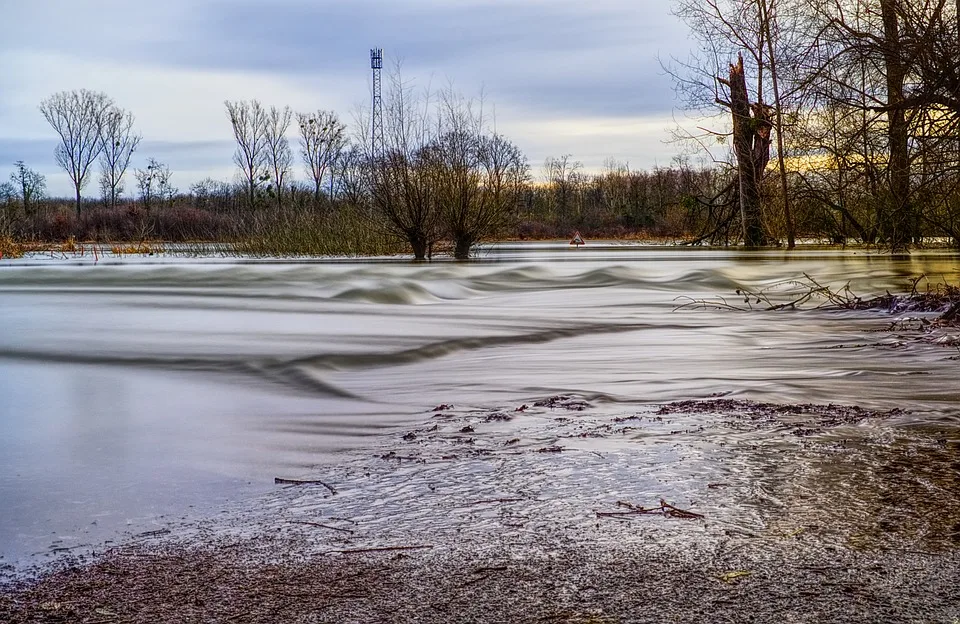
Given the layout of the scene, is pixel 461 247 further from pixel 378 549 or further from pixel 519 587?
pixel 519 587

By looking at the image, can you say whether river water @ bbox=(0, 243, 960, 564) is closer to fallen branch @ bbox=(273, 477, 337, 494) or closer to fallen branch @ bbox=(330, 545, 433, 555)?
fallen branch @ bbox=(273, 477, 337, 494)

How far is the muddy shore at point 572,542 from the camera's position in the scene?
8.35 ft

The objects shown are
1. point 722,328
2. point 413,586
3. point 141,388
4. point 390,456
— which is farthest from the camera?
point 722,328

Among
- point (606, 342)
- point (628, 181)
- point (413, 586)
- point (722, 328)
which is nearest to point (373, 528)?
point (413, 586)

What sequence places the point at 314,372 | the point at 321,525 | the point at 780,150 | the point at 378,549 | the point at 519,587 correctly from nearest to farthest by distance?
the point at 519,587
the point at 378,549
the point at 321,525
the point at 314,372
the point at 780,150

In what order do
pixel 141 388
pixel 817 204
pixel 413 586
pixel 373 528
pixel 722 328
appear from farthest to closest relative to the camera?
pixel 817 204, pixel 722 328, pixel 141 388, pixel 373 528, pixel 413 586

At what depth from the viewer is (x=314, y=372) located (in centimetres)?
760

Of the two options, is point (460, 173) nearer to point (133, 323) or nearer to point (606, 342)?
point (133, 323)

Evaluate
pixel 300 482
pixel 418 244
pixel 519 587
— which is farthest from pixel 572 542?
pixel 418 244

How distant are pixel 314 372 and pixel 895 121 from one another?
6.38 metres

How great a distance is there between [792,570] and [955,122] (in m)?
8.09

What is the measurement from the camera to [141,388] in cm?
693

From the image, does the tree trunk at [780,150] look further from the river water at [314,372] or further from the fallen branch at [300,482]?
the fallen branch at [300,482]

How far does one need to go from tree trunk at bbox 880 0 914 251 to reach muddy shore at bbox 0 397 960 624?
5926 millimetres
